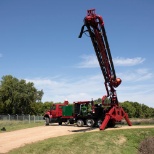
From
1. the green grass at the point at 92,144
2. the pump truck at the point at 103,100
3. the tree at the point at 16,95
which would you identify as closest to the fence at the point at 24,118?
the pump truck at the point at 103,100

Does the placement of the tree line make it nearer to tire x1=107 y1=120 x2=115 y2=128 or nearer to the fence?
the fence

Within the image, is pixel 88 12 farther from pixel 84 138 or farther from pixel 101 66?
pixel 84 138

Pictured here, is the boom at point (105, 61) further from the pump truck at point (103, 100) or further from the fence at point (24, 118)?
the fence at point (24, 118)

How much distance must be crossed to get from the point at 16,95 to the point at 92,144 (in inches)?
2646

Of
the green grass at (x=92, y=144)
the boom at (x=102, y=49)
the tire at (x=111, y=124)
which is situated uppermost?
the boom at (x=102, y=49)

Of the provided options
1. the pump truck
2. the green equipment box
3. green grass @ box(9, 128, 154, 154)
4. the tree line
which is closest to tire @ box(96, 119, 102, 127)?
the pump truck

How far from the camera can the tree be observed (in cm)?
8406

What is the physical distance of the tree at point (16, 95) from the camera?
84.1m

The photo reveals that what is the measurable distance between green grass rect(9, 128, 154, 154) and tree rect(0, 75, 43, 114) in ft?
214

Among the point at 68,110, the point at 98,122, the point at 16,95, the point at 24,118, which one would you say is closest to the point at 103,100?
the point at 98,122

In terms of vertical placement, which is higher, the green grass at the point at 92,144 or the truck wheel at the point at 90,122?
the truck wheel at the point at 90,122

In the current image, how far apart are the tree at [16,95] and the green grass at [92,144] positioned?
65368 mm

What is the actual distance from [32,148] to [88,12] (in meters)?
12.4

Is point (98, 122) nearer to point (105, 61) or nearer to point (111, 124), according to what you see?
point (111, 124)
